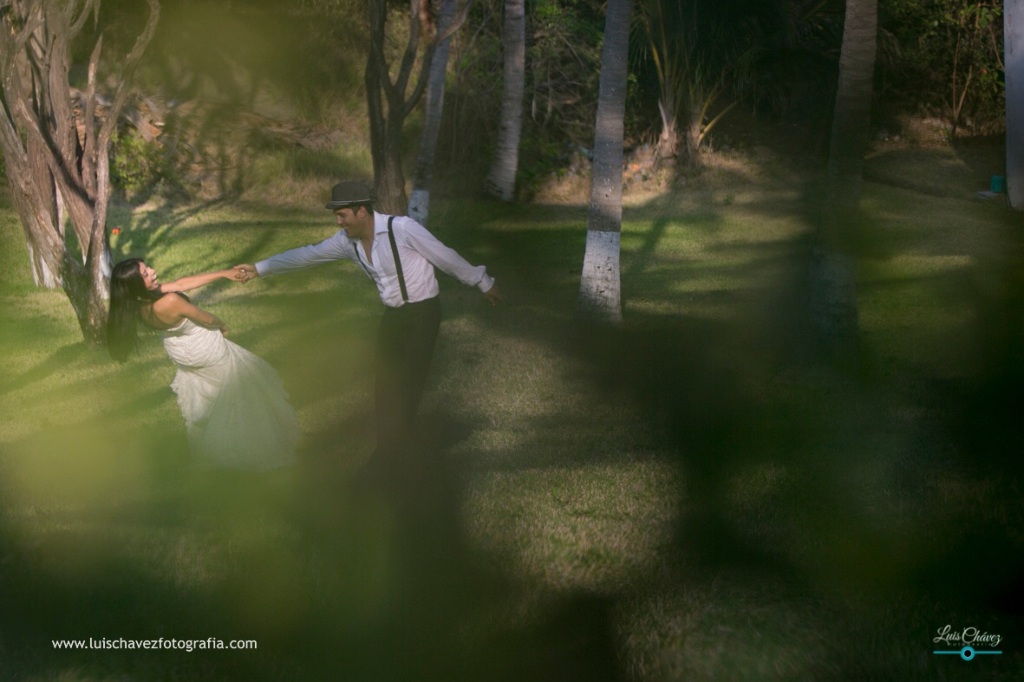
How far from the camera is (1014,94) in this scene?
17359 millimetres

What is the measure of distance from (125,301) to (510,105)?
13.7 metres

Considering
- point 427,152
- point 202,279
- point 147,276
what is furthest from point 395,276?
point 427,152

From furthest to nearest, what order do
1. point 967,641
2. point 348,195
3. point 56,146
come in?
1. point 56,146
2. point 348,195
3. point 967,641

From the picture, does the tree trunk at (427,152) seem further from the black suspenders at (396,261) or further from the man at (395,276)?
the black suspenders at (396,261)

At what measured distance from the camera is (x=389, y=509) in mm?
6125

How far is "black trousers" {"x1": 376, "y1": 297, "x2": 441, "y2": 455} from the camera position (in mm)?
5945

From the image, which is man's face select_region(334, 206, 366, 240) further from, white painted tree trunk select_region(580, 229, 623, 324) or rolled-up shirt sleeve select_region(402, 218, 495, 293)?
white painted tree trunk select_region(580, 229, 623, 324)

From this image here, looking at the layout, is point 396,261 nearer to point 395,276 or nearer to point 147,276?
point 395,276

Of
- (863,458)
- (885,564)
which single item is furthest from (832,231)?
(885,564)

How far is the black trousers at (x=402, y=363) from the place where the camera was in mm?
5945

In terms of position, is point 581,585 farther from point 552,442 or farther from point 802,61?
point 802,61

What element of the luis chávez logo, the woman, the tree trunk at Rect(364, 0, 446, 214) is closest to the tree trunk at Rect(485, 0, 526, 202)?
the tree trunk at Rect(364, 0, 446, 214)

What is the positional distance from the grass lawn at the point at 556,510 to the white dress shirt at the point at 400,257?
4.47 feet

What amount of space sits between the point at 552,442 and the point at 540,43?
54.4 ft
